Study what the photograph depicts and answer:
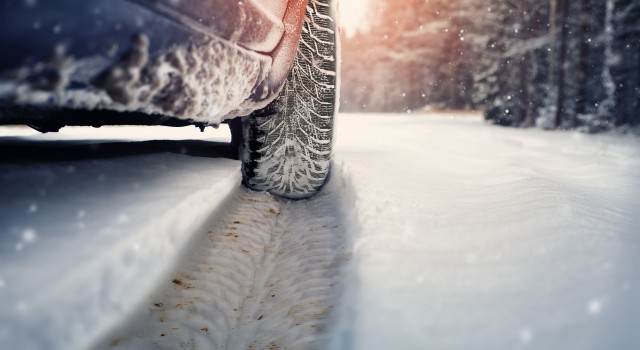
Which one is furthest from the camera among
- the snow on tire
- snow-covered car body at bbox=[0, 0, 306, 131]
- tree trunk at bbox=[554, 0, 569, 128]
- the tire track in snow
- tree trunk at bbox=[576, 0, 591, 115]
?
tree trunk at bbox=[554, 0, 569, 128]

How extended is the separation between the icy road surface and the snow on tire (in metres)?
0.26

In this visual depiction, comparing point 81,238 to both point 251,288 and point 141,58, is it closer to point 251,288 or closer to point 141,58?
point 141,58

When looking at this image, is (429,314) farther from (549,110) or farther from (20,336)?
(549,110)

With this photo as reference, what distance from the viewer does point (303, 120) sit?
79.7 inches

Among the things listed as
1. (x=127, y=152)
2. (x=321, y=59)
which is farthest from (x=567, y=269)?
(x=127, y=152)

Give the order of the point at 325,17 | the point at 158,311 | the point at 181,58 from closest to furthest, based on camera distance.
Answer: the point at 181,58 → the point at 158,311 → the point at 325,17

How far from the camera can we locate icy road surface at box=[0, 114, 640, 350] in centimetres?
81

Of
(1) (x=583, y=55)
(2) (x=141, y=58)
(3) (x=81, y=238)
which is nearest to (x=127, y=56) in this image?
(2) (x=141, y=58)

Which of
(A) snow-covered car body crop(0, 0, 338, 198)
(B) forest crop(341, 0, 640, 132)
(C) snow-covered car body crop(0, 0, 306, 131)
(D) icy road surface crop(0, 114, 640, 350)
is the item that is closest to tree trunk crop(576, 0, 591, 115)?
(B) forest crop(341, 0, 640, 132)

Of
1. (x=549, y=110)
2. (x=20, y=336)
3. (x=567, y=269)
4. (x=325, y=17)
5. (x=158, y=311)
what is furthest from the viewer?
(x=549, y=110)

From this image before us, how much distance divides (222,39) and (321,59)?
99 centimetres

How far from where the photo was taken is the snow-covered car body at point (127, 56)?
2.05 feet

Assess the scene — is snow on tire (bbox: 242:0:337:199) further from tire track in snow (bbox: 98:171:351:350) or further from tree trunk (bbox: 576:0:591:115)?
tree trunk (bbox: 576:0:591:115)

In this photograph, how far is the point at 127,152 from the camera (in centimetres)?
192
